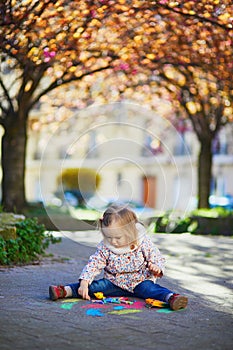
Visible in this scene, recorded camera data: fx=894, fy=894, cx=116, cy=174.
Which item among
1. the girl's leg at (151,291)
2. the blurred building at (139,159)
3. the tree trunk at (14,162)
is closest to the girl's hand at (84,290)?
the girl's leg at (151,291)

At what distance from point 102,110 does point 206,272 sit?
24.4m

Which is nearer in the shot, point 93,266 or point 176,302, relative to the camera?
point 176,302

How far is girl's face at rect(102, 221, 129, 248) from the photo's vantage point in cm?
859

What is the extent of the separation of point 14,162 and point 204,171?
703 cm

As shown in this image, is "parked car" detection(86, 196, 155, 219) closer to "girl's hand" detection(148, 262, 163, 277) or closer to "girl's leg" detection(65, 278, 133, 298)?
"girl's hand" detection(148, 262, 163, 277)

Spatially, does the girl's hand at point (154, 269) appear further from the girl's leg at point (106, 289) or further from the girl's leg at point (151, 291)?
the girl's leg at point (106, 289)

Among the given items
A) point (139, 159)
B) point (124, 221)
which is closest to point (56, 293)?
point (124, 221)

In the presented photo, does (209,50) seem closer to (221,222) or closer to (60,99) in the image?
(221,222)

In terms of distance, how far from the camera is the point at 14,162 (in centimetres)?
2295

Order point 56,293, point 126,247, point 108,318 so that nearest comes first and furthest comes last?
1. point 108,318
2. point 56,293
3. point 126,247

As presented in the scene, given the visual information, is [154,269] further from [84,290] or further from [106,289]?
[84,290]

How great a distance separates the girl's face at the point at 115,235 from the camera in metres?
8.59

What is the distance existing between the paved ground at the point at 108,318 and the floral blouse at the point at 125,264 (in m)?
0.40

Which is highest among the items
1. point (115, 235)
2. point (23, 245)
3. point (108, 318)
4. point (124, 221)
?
point (124, 221)
